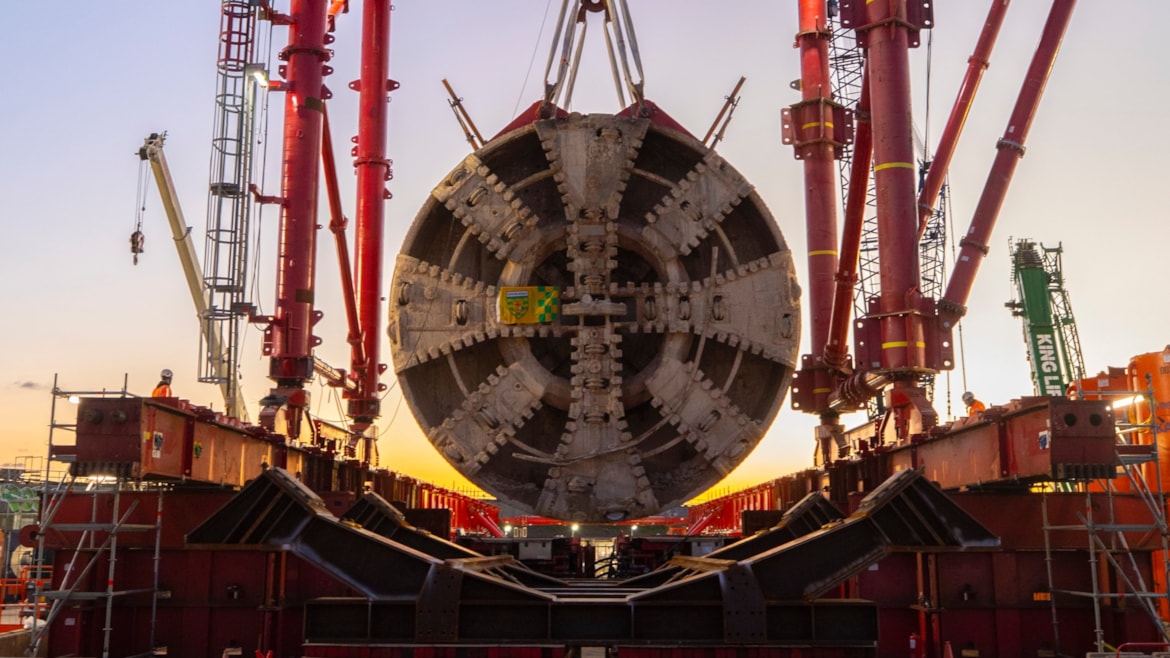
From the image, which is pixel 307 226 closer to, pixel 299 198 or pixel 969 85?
pixel 299 198

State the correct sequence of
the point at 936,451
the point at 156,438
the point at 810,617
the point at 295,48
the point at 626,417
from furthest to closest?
1. the point at 295,48
2. the point at 626,417
3. the point at 936,451
4. the point at 156,438
5. the point at 810,617

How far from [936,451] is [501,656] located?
5139 mm

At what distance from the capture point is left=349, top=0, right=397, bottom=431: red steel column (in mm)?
18562

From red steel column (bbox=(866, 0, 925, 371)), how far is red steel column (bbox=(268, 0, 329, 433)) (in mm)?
7269

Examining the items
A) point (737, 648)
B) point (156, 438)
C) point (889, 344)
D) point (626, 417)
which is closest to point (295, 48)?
point (626, 417)

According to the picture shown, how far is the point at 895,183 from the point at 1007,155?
5279 millimetres

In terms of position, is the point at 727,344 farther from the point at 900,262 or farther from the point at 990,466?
the point at 990,466

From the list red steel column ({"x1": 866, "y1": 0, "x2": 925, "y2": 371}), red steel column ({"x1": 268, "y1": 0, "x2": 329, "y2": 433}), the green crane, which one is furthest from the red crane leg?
the green crane

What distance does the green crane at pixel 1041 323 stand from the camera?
126 feet

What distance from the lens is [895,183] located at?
12383mm

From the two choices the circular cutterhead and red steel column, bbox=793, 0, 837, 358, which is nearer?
the circular cutterhead

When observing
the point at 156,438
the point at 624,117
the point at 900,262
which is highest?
the point at 624,117

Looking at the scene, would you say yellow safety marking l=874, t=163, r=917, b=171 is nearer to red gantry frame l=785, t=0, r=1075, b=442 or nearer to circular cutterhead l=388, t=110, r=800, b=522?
red gantry frame l=785, t=0, r=1075, b=442

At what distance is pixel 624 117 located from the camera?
12.8 meters
